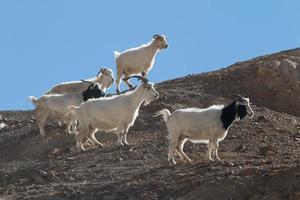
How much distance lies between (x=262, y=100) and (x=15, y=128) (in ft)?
22.4

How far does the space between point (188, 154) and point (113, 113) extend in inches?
88.7

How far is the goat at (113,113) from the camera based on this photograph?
21594 mm

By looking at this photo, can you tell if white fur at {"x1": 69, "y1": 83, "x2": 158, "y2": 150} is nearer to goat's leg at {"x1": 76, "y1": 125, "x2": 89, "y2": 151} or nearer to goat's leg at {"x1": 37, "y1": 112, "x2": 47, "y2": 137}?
goat's leg at {"x1": 76, "y1": 125, "x2": 89, "y2": 151}

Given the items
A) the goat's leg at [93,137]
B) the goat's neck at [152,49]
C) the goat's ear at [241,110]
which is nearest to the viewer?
the goat's ear at [241,110]

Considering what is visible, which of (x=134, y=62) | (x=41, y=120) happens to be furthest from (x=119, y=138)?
(x=134, y=62)

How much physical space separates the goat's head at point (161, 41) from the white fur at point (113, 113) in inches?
255

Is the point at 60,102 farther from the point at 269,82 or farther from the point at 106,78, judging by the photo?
the point at 269,82

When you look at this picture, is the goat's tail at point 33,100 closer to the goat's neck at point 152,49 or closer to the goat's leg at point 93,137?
the goat's leg at point 93,137

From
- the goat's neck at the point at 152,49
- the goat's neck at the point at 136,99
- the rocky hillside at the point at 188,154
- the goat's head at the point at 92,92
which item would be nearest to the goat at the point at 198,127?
the rocky hillside at the point at 188,154

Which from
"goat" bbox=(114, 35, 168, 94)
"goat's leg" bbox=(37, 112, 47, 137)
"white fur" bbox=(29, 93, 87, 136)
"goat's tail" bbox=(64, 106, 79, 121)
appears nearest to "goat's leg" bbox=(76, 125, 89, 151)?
"goat's tail" bbox=(64, 106, 79, 121)

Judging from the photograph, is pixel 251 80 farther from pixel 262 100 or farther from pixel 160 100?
pixel 160 100

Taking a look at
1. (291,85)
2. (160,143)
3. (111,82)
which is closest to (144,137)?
(160,143)

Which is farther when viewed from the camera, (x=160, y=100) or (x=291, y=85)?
(x=291, y=85)

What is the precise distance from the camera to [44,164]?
20.6 m
